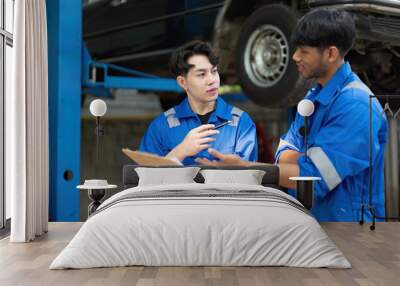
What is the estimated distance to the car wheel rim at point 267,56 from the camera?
186 inches

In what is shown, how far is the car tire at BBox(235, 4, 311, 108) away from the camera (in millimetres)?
4730

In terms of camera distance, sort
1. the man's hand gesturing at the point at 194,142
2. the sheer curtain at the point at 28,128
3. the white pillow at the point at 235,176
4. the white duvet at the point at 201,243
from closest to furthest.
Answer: the white duvet at the point at 201,243, the sheer curtain at the point at 28,128, the white pillow at the point at 235,176, the man's hand gesturing at the point at 194,142

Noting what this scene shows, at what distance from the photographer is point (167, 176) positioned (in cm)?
461

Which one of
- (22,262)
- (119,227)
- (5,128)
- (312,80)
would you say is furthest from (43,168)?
(312,80)

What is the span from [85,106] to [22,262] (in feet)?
→ 6.57

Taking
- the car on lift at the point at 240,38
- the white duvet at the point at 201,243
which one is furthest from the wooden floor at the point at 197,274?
the car on lift at the point at 240,38

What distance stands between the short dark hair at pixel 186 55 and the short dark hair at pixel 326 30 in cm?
74

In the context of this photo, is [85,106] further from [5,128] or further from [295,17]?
[295,17]

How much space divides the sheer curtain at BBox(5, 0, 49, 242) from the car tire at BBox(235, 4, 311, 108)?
1698mm

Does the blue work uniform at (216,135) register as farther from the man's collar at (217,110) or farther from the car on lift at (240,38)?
the car on lift at (240,38)

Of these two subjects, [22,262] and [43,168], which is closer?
[22,262]

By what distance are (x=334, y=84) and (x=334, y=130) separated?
1.34 ft

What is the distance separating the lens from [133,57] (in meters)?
4.99

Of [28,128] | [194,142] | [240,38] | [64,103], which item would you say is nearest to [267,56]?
[240,38]
